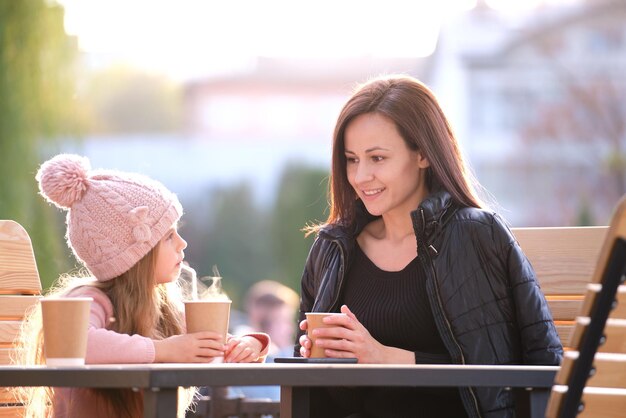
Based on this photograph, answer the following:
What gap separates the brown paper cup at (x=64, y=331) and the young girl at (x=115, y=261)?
45cm

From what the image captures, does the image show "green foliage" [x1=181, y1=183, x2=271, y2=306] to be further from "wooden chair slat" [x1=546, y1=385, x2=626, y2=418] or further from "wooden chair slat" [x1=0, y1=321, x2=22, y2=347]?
"wooden chair slat" [x1=546, y1=385, x2=626, y2=418]

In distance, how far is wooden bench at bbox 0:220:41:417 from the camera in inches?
125

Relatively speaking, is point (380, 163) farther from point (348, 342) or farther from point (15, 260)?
point (15, 260)

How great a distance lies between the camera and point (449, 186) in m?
3.20

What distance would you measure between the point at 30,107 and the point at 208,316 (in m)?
5.56

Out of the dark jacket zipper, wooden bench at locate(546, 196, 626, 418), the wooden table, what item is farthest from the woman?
wooden bench at locate(546, 196, 626, 418)

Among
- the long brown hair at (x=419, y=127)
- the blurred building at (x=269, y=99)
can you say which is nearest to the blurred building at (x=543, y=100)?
the blurred building at (x=269, y=99)

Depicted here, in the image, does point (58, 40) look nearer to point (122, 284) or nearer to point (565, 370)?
point (122, 284)

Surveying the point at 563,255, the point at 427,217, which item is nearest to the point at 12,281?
the point at 427,217

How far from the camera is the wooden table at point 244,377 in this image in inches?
78.1

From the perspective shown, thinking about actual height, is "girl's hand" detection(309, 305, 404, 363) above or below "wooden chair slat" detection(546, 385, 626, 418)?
above

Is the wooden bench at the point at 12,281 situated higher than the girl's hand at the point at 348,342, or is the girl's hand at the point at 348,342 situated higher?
the wooden bench at the point at 12,281

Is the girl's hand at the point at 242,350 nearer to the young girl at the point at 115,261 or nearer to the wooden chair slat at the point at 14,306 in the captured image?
the young girl at the point at 115,261

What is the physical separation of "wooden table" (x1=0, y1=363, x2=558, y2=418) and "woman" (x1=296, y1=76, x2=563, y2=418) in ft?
1.85
